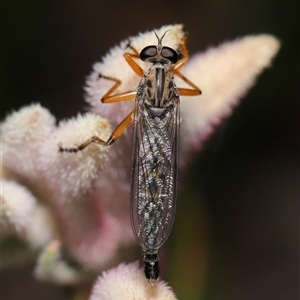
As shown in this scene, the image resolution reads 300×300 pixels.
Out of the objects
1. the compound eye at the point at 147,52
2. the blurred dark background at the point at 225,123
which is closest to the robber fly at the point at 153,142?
the compound eye at the point at 147,52

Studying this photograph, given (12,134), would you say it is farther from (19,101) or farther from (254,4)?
(254,4)

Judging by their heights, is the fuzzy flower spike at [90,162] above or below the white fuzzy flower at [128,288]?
above

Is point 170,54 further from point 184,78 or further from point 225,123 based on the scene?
point 225,123

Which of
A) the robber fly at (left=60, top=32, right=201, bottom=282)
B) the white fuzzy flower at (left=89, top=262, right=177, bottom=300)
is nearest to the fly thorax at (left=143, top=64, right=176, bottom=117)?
the robber fly at (left=60, top=32, right=201, bottom=282)

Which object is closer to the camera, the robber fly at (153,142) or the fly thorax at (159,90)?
the robber fly at (153,142)

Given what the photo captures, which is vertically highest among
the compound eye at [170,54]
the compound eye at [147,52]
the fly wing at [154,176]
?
the compound eye at [170,54]

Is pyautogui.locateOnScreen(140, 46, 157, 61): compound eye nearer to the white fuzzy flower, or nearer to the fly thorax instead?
the fly thorax

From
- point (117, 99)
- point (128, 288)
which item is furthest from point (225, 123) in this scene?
point (128, 288)

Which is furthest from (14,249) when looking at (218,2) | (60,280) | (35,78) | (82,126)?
(218,2)

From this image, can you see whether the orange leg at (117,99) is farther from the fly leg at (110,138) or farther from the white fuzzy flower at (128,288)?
the white fuzzy flower at (128,288)
